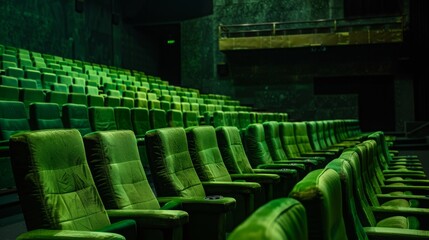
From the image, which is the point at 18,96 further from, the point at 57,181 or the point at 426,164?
the point at 426,164

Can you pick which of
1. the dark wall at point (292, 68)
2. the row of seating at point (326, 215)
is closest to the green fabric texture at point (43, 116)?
the row of seating at point (326, 215)

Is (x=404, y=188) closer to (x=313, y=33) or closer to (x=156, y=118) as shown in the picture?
(x=156, y=118)

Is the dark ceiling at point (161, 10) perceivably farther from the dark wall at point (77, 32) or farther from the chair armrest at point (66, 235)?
the chair armrest at point (66, 235)

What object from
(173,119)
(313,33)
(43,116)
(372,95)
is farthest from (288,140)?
(372,95)

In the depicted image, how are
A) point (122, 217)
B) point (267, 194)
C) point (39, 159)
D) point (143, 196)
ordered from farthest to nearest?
1. point (267, 194)
2. point (143, 196)
3. point (122, 217)
4. point (39, 159)

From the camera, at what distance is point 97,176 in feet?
3.62

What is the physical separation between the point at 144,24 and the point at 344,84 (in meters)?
3.42

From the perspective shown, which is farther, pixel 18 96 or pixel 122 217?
pixel 18 96

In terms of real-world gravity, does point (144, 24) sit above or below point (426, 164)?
above

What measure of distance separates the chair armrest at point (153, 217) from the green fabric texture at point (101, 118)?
115cm

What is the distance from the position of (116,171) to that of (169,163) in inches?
8.7

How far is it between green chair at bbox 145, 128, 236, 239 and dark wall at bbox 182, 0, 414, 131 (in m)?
5.42

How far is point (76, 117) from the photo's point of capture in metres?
2.01

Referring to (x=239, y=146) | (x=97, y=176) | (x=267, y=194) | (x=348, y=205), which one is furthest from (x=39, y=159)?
(x=239, y=146)
